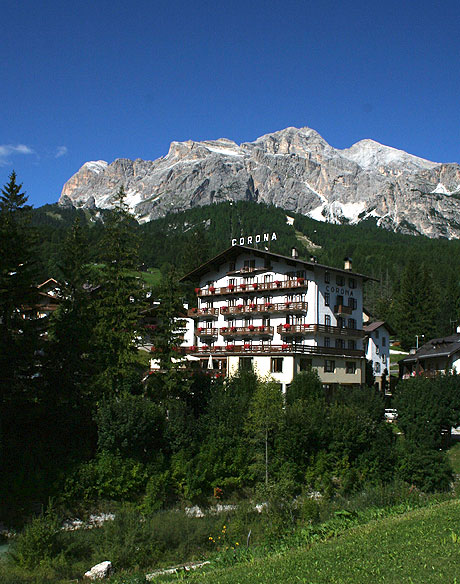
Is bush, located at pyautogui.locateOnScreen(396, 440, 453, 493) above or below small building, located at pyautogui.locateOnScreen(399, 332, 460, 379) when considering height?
below

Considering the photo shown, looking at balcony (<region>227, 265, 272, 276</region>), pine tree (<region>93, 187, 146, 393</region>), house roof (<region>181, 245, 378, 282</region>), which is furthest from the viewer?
balcony (<region>227, 265, 272, 276</region>)

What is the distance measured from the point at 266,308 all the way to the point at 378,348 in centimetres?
2620

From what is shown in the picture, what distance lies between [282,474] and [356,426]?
7871 millimetres

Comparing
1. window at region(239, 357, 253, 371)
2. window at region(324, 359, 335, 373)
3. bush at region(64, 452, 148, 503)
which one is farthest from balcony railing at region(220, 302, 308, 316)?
bush at region(64, 452, 148, 503)

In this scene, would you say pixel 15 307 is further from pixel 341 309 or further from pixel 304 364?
pixel 341 309

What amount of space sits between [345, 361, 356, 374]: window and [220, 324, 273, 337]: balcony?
354 inches

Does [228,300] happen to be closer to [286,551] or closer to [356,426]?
[356,426]

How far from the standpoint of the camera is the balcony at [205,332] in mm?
64100

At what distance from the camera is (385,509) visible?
85.1 feet

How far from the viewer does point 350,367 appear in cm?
5878

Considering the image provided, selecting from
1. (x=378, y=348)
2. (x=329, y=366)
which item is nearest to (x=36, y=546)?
(x=329, y=366)

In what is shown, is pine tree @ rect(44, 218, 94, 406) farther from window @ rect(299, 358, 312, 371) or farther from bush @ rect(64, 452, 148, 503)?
window @ rect(299, 358, 312, 371)

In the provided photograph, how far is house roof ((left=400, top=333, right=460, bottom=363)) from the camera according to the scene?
6662 centimetres

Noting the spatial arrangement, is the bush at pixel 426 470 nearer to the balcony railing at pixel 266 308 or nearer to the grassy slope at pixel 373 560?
the balcony railing at pixel 266 308
